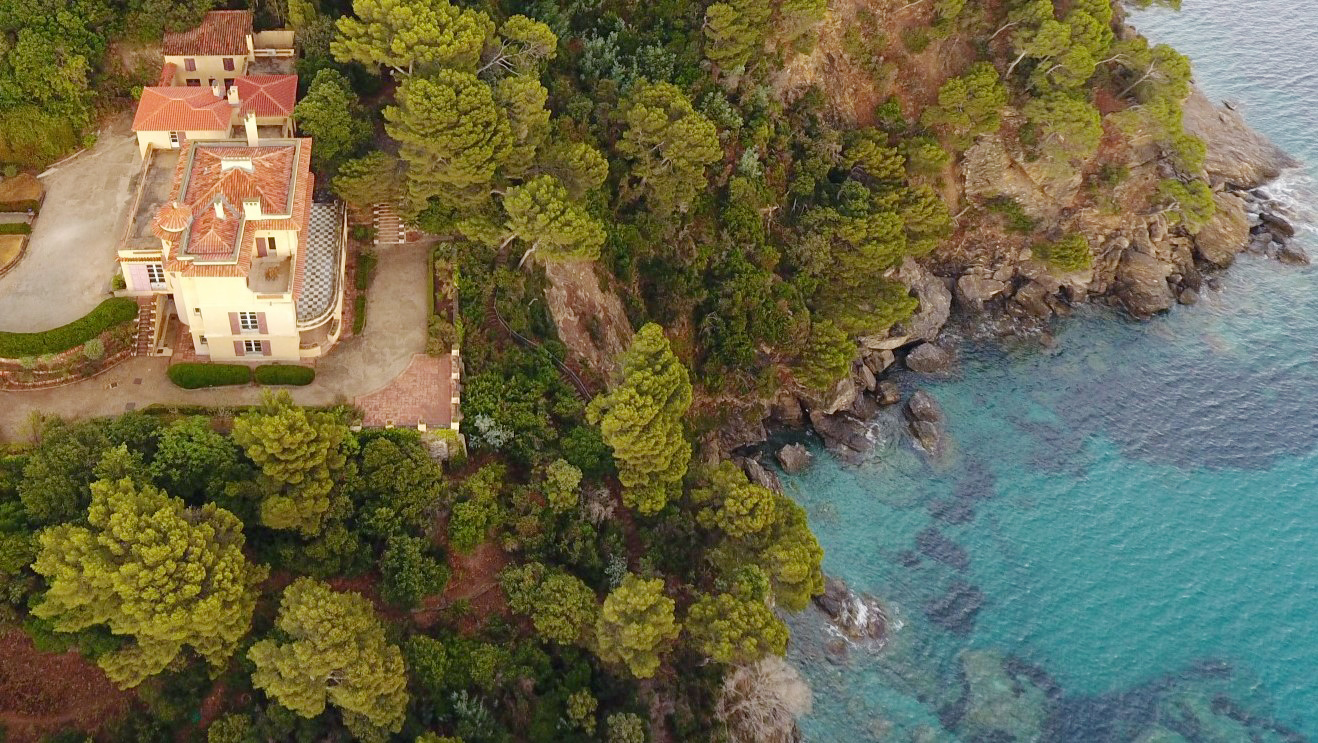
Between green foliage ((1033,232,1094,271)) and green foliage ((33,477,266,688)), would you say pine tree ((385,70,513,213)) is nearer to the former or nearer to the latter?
green foliage ((33,477,266,688))

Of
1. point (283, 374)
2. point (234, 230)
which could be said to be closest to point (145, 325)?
point (283, 374)

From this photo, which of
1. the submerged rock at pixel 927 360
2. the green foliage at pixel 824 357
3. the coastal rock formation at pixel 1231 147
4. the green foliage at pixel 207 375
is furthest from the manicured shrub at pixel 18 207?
the coastal rock formation at pixel 1231 147

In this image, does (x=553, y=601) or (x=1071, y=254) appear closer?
(x=553, y=601)

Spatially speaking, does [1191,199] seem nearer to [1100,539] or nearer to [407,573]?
[1100,539]

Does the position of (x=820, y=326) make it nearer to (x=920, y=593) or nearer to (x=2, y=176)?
(x=920, y=593)

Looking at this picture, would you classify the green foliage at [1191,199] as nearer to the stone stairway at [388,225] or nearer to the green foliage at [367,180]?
the stone stairway at [388,225]

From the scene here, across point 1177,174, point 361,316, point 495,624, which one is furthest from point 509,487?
point 1177,174
